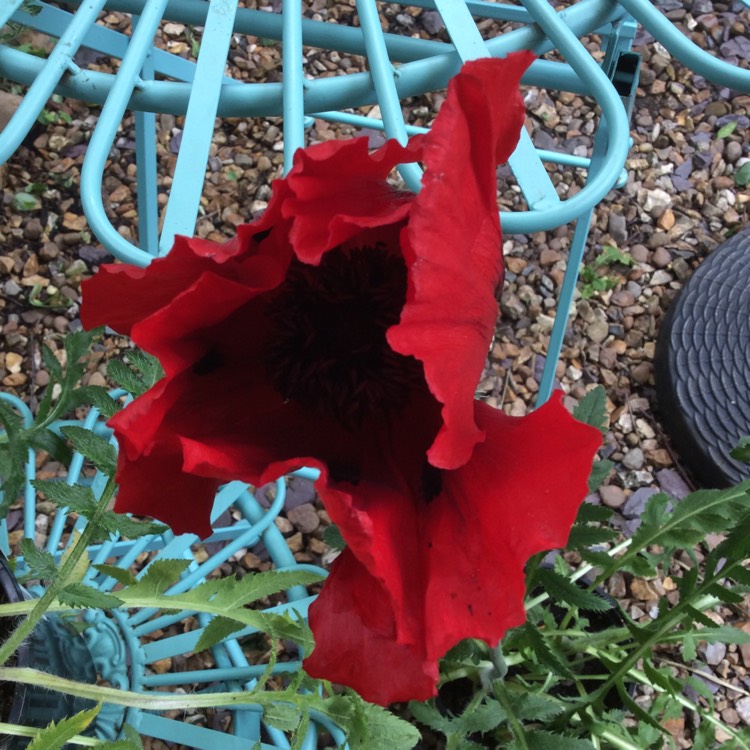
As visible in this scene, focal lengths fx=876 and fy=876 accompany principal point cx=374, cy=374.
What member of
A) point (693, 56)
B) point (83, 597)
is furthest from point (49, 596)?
point (693, 56)

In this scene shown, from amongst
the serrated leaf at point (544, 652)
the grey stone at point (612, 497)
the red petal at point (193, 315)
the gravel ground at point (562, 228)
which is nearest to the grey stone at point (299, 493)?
the gravel ground at point (562, 228)

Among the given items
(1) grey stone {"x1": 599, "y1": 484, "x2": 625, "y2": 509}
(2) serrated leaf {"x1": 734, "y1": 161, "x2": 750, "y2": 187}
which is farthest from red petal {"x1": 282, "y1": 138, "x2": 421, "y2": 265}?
(2) serrated leaf {"x1": 734, "y1": 161, "x2": 750, "y2": 187}

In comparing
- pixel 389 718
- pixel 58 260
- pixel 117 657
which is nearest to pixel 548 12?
pixel 389 718

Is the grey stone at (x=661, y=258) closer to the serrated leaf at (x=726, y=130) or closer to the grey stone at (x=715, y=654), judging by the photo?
the serrated leaf at (x=726, y=130)

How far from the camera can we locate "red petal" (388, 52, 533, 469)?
1.56 ft

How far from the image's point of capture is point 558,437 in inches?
20.7

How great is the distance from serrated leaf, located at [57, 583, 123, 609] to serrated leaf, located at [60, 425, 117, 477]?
91mm

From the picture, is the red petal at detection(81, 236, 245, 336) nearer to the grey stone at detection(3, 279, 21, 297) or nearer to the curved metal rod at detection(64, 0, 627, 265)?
the curved metal rod at detection(64, 0, 627, 265)

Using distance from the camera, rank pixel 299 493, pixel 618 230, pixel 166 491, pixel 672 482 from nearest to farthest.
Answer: pixel 166 491
pixel 299 493
pixel 672 482
pixel 618 230

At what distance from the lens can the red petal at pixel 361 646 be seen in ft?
1.78

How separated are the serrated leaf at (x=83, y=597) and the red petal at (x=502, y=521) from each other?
27cm

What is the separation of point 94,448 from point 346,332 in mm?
231

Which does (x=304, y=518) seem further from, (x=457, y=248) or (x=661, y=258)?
(x=457, y=248)

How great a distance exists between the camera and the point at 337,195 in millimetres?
581
